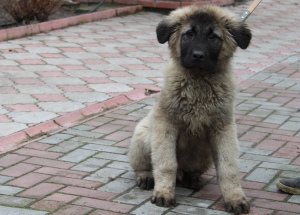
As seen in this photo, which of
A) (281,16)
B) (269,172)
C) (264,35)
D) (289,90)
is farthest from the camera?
(281,16)

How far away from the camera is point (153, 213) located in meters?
3.85

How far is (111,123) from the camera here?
6.05 m

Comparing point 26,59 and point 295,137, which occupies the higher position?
point 26,59

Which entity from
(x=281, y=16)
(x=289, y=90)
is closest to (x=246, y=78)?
(x=289, y=90)

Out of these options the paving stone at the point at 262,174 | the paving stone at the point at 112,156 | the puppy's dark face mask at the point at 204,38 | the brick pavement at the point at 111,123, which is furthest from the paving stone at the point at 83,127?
the puppy's dark face mask at the point at 204,38

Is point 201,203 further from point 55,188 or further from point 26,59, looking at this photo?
point 26,59

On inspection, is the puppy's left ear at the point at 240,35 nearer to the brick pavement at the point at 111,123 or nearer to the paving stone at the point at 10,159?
the brick pavement at the point at 111,123

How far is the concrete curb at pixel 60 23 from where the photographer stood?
31.1 feet

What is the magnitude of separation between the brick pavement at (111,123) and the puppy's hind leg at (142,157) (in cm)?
10

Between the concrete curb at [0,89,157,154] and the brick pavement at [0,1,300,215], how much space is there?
0.23 feet

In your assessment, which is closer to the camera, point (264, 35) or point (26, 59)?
point (26, 59)

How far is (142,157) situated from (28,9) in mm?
6554

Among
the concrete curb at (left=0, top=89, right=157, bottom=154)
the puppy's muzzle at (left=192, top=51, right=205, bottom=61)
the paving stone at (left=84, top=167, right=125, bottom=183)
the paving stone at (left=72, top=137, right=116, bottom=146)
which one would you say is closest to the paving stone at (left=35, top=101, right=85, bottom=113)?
the concrete curb at (left=0, top=89, right=157, bottom=154)

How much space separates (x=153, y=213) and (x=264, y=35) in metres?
7.92
